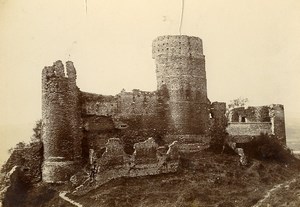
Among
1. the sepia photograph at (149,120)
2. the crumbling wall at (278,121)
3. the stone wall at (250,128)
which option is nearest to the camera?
the sepia photograph at (149,120)

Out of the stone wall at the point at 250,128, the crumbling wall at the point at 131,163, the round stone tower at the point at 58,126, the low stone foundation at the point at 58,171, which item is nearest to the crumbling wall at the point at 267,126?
the stone wall at the point at 250,128

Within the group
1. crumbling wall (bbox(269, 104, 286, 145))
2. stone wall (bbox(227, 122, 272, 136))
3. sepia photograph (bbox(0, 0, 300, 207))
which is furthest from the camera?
stone wall (bbox(227, 122, 272, 136))

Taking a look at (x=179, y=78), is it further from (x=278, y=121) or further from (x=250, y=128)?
(x=278, y=121)

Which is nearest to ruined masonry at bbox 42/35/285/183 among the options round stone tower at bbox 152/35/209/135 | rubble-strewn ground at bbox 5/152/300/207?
round stone tower at bbox 152/35/209/135

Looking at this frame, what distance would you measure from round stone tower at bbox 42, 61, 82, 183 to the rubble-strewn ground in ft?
1.75

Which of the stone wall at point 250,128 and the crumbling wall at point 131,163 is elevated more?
the stone wall at point 250,128

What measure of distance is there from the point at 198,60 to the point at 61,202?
6.86 metres

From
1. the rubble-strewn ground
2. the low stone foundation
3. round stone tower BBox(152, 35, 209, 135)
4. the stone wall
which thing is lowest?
the rubble-strewn ground

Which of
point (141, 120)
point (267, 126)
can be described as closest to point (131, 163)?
point (141, 120)

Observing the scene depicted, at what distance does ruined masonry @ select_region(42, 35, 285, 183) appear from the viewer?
12.7m

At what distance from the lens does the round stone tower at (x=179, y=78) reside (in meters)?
15.0

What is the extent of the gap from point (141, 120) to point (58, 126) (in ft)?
10.3

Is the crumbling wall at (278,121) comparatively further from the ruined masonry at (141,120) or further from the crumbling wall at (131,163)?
the crumbling wall at (131,163)

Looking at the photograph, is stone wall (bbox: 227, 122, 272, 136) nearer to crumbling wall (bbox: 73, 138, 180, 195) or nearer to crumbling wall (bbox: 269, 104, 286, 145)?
crumbling wall (bbox: 269, 104, 286, 145)
